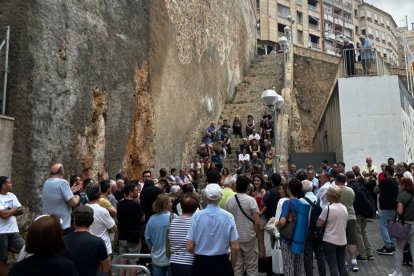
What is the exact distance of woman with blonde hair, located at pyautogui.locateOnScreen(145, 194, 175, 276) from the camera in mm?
5273

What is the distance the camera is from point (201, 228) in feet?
14.5

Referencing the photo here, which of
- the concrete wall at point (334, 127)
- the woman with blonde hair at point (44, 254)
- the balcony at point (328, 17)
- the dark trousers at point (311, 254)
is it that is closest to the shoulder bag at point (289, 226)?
the dark trousers at point (311, 254)

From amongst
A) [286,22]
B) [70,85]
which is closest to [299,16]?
[286,22]

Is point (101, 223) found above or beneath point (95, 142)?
beneath

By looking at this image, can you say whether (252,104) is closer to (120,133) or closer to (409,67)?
(409,67)

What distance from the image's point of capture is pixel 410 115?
17.6 m

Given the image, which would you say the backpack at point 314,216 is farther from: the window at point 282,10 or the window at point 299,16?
the window at point 299,16

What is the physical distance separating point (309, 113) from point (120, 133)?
69.3 feet

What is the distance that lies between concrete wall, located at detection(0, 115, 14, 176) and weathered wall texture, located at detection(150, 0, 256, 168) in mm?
6504

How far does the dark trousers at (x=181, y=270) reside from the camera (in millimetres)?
4602

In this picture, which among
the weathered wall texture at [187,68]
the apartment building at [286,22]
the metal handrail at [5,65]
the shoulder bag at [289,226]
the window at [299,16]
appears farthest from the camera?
the window at [299,16]

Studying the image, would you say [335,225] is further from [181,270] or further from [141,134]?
[141,134]

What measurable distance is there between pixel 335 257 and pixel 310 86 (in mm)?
25835

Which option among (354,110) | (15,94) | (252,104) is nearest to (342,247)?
(15,94)
